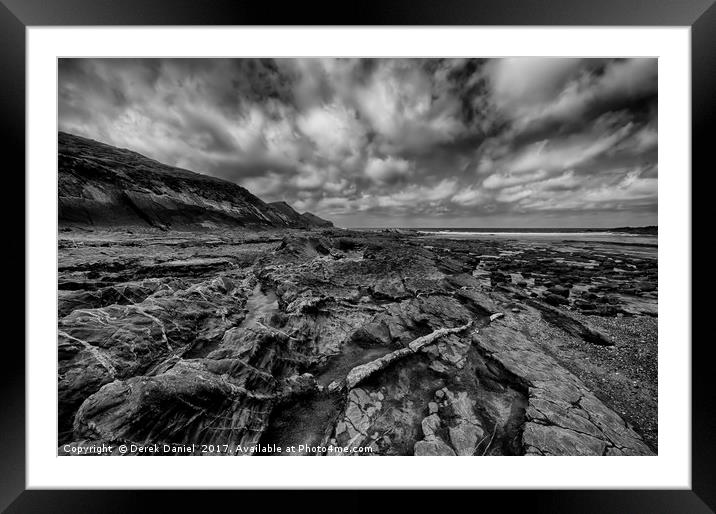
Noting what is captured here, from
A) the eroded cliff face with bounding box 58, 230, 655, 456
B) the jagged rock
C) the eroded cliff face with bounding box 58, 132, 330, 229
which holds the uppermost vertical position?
the eroded cliff face with bounding box 58, 132, 330, 229

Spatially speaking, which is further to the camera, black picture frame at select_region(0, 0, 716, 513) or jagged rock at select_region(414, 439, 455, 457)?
jagged rock at select_region(414, 439, 455, 457)

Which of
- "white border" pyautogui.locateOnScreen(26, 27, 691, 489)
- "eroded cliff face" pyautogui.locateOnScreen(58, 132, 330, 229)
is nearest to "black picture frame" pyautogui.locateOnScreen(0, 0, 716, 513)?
"white border" pyautogui.locateOnScreen(26, 27, 691, 489)

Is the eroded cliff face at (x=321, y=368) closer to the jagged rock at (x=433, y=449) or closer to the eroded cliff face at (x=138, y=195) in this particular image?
the jagged rock at (x=433, y=449)

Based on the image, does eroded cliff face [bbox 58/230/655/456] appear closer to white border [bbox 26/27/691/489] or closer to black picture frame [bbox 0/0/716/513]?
white border [bbox 26/27/691/489]

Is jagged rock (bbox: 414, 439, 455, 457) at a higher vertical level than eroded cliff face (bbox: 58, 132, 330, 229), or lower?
lower

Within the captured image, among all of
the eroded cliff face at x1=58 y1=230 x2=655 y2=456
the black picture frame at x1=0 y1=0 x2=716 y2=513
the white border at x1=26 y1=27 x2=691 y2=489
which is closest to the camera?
the black picture frame at x1=0 y1=0 x2=716 y2=513
